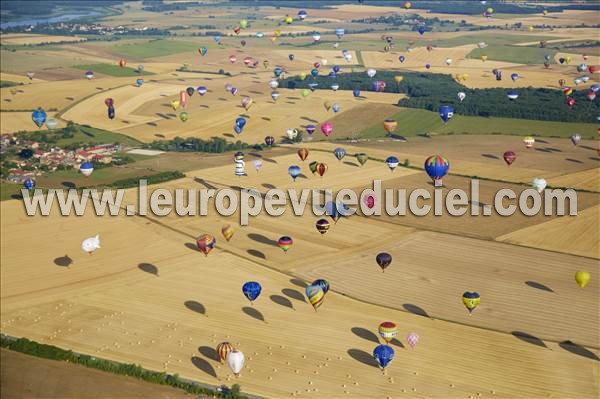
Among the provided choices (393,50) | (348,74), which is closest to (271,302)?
(348,74)

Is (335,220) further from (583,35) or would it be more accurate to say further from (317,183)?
(583,35)

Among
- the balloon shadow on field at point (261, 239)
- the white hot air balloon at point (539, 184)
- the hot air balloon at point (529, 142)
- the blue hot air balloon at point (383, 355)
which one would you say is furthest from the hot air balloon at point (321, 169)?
the blue hot air balloon at point (383, 355)

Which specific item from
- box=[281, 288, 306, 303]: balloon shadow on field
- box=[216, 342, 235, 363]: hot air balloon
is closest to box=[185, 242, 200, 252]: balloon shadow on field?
box=[281, 288, 306, 303]: balloon shadow on field

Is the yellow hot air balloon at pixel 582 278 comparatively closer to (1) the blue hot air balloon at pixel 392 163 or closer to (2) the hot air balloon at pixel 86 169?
(1) the blue hot air balloon at pixel 392 163

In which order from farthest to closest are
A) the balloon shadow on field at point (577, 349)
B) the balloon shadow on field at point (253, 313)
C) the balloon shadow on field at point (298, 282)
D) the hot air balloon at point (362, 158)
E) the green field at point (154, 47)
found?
the green field at point (154, 47) < the hot air balloon at point (362, 158) < the balloon shadow on field at point (298, 282) < the balloon shadow on field at point (253, 313) < the balloon shadow on field at point (577, 349)

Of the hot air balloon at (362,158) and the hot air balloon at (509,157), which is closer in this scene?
the hot air balloon at (509,157)

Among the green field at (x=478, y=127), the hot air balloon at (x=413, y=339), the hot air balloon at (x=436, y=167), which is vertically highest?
the hot air balloon at (x=436, y=167)
